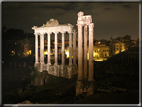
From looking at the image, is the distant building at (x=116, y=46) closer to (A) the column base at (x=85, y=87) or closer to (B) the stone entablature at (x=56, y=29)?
(B) the stone entablature at (x=56, y=29)

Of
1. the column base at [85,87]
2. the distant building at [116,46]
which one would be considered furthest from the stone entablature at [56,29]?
the distant building at [116,46]

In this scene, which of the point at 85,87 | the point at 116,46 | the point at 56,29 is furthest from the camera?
the point at 116,46

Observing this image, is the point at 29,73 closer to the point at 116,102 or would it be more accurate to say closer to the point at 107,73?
the point at 107,73

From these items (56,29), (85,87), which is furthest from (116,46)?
(85,87)

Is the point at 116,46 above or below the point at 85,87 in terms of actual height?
above

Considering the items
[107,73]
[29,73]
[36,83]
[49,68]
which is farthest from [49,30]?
[107,73]

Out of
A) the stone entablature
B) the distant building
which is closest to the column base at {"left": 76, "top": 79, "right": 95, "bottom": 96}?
the stone entablature

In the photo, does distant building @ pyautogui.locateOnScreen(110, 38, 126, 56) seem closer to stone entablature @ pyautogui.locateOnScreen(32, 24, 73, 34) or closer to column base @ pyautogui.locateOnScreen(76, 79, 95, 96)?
stone entablature @ pyautogui.locateOnScreen(32, 24, 73, 34)

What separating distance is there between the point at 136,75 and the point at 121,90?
7.18 meters

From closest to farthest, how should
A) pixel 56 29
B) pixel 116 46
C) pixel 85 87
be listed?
1. pixel 85 87
2. pixel 56 29
3. pixel 116 46

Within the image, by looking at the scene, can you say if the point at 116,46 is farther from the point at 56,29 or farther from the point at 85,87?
the point at 85,87

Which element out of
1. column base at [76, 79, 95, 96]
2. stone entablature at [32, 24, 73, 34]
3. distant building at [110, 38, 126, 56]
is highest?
stone entablature at [32, 24, 73, 34]

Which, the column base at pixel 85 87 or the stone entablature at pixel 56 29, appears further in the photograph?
the stone entablature at pixel 56 29

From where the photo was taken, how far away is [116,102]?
37.2 ft
